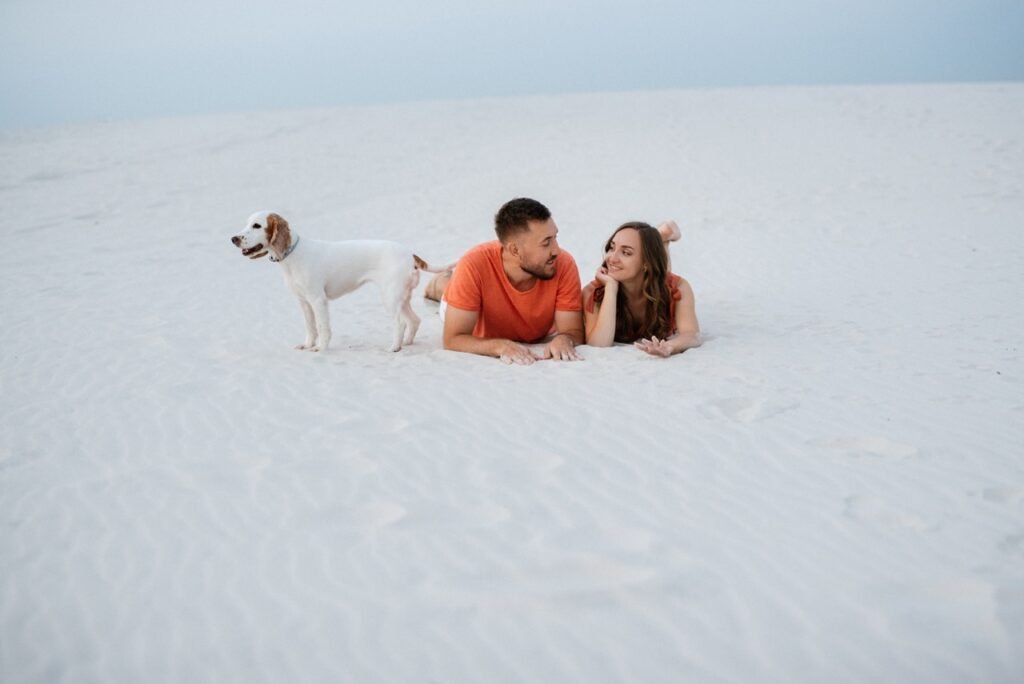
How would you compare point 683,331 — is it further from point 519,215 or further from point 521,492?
point 521,492

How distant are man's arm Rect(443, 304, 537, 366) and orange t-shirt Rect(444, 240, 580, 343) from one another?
72 mm

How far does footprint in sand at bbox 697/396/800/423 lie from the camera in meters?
4.08

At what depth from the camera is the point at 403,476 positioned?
3557mm

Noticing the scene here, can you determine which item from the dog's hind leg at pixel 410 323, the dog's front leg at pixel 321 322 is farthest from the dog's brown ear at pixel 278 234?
the dog's hind leg at pixel 410 323

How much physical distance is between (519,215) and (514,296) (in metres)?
0.73

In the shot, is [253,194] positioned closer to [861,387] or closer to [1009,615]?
[861,387]

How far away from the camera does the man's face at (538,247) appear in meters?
5.02

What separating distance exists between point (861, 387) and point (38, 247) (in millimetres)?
12811

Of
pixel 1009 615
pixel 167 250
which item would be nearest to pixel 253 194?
pixel 167 250

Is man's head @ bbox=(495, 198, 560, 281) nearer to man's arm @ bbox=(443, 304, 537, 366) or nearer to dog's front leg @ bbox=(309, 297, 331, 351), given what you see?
man's arm @ bbox=(443, 304, 537, 366)

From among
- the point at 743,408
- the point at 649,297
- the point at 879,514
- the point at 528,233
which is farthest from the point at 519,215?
the point at 879,514

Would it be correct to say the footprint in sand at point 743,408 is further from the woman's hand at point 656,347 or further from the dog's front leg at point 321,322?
the dog's front leg at point 321,322

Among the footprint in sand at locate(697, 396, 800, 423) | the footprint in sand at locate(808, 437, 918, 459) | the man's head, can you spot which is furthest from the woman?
the footprint in sand at locate(808, 437, 918, 459)

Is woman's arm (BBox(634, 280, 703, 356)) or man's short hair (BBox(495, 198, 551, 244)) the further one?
woman's arm (BBox(634, 280, 703, 356))
